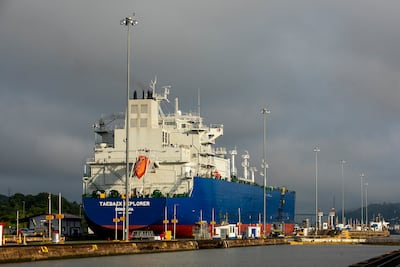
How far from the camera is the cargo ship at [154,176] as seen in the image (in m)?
77.0

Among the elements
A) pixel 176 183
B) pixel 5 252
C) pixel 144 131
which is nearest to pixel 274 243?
pixel 176 183

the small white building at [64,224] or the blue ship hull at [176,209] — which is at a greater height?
the blue ship hull at [176,209]

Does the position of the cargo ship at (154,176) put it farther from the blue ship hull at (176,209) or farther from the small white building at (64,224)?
the small white building at (64,224)

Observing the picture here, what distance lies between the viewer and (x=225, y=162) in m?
103

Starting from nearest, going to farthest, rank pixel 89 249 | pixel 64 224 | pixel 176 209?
pixel 89 249 → pixel 176 209 → pixel 64 224

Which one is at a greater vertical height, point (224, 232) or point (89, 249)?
point (89, 249)

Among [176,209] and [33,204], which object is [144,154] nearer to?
[176,209]

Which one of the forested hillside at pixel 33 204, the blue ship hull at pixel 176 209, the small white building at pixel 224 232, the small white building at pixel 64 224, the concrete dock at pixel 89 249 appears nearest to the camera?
the concrete dock at pixel 89 249

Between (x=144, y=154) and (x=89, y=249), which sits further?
(x=144, y=154)

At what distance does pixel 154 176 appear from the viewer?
3177 inches

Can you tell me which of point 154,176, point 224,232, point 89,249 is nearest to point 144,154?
point 154,176

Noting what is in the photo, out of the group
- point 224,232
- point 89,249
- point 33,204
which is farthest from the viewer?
point 33,204

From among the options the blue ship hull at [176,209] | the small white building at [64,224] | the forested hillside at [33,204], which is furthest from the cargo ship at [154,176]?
the forested hillside at [33,204]

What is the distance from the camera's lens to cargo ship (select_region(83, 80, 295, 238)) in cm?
7700
